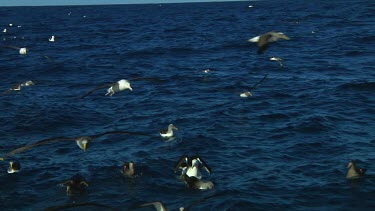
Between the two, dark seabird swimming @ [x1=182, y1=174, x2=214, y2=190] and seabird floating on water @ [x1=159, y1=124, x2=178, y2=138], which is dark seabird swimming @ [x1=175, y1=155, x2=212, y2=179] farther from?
seabird floating on water @ [x1=159, y1=124, x2=178, y2=138]

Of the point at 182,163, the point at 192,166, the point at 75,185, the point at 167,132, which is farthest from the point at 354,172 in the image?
the point at 75,185

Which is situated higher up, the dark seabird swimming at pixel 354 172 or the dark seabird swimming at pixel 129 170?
the dark seabird swimming at pixel 129 170

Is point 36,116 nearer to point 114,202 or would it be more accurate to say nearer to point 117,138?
point 117,138

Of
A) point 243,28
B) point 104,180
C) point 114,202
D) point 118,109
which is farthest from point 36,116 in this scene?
point 243,28

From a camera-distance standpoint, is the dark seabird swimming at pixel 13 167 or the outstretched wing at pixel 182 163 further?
the dark seabird swimming at pixel 13 167

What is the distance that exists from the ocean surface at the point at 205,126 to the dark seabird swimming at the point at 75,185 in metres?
0.28

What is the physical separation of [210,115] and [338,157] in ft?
23.8

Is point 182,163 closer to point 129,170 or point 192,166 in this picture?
point 192,166

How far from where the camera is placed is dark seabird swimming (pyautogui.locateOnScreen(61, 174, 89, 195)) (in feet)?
48.2

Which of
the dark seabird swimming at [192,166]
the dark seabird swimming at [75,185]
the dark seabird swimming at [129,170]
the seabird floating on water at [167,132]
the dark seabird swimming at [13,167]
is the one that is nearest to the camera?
the dark seabird swimming at [75,185]

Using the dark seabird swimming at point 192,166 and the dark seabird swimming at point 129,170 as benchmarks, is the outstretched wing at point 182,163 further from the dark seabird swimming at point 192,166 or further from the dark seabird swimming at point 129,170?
the dark seabird swimming at point 129,170

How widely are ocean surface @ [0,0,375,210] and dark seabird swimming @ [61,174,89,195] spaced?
0.92 feet

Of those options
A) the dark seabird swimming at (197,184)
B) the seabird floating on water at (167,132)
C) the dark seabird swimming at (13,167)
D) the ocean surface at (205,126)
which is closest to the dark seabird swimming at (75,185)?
the ocean surface at (205,126)

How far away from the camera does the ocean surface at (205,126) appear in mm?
14703
